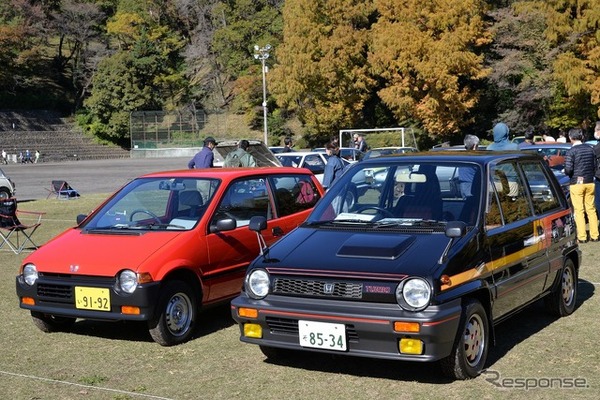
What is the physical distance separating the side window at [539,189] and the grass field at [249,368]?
1074mm

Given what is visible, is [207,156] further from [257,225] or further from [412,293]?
[412,293]

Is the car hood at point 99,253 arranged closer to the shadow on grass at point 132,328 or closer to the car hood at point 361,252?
the shadow on grass at point 132,328

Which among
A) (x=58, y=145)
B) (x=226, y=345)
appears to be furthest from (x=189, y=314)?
(x=58, y=145)

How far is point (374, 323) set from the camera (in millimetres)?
5125

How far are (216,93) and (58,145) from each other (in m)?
15.1

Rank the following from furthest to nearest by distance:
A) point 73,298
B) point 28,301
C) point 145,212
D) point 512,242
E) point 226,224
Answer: point 145,212 < point 226,224 < point 28,301 < point 73,298 < point 512,242

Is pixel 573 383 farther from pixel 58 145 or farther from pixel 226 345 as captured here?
pixel 58 145

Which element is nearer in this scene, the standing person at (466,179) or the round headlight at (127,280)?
the standing person at (466,179)

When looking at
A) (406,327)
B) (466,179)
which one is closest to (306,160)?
(466,179)

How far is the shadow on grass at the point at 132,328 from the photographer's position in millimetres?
7172

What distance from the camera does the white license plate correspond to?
5254 millimetres

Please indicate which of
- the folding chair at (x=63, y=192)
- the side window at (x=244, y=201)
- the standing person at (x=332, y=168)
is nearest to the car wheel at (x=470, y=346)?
the side window at (x=244, y=201)

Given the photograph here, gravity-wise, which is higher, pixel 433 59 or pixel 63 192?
pixel 433 59

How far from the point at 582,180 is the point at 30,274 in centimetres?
863
